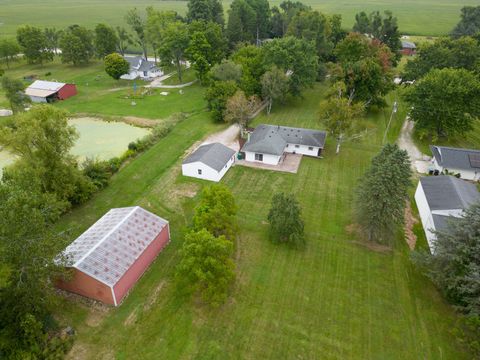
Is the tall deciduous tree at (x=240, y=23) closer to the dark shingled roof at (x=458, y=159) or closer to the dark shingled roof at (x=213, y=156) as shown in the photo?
the dark shingled roof at (x=213, y=156)

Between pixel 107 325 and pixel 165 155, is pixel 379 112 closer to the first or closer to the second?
pixel 165 155

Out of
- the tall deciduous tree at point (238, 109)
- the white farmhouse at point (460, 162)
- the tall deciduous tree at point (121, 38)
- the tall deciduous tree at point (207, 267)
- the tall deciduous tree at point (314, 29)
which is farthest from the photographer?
the tall deciduous tree at point (121, 38)

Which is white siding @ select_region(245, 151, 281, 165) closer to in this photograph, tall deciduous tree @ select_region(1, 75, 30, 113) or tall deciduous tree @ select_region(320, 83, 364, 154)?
tall deciduous tree @ select_region(320, 83, 364, 154)

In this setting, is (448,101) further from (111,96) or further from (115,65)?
(115,65)

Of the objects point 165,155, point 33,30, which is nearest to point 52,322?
point 165,155

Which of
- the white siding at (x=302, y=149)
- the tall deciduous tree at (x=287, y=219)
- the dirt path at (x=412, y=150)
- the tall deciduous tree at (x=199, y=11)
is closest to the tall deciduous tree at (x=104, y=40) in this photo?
the tall deciduous tree at (x=199, y=11)
